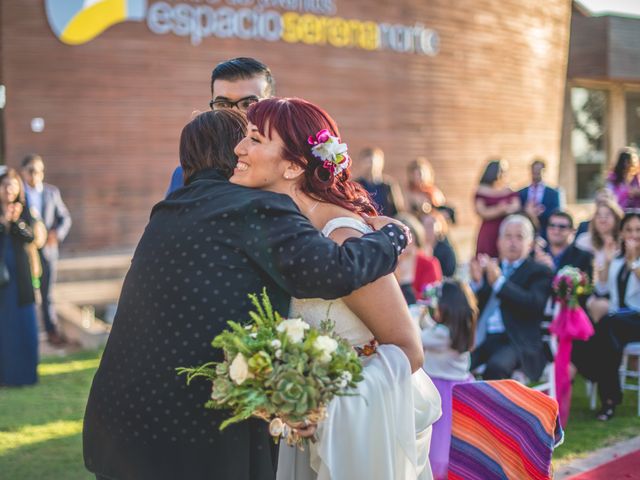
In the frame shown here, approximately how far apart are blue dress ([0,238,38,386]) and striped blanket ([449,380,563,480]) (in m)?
5.39

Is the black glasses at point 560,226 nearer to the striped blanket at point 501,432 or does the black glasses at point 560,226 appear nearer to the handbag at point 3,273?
the striped blanket at point 501,432

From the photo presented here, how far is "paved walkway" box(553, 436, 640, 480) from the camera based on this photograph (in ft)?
17.0

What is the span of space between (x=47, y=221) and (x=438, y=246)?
16.6ft

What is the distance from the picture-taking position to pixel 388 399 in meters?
2.74

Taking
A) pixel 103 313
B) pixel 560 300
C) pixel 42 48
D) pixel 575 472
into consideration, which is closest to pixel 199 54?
pixel 42 48

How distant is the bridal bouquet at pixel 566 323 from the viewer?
6.30 m

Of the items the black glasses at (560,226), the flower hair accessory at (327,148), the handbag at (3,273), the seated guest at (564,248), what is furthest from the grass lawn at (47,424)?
the black glasses at (560,226)

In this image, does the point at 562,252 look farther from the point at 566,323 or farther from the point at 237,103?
the point at 237,103

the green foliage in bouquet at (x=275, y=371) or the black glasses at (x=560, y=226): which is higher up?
the green foliage in bouquet at (x=275, y=371)

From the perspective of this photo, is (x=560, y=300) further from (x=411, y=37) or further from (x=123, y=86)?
(x=411, y=37)

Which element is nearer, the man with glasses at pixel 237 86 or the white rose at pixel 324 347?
the white rose at pixel 324 347

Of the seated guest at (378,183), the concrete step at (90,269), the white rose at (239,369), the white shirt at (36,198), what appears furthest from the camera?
the concrete step at (90,269)

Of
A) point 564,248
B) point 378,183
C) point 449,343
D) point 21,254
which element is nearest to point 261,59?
point 378,183

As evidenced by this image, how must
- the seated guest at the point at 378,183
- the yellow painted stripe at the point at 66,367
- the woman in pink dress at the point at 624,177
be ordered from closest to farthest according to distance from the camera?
the yellow painted stripe at the point at 66,367 < the seated guest at the point at 378,183 < the woman in pink dress at the point at 624,177
